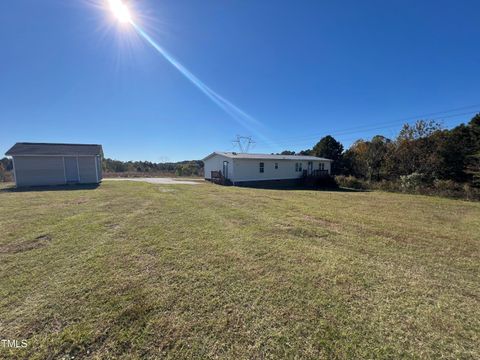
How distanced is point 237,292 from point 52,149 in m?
20.1

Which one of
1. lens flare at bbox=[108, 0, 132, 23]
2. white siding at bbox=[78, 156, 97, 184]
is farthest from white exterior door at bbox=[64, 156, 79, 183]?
lens flare at bbox=[108, 0, 132, 23]

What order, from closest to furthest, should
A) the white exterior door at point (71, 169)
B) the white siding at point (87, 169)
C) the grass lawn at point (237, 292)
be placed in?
the grass lawn at point (237, 292) < the white exterior door at point (71, 169) < the white siding at point (87, 169)

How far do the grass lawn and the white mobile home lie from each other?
13470mm

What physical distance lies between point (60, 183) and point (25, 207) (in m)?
10.6

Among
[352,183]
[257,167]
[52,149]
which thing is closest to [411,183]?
[352,183]

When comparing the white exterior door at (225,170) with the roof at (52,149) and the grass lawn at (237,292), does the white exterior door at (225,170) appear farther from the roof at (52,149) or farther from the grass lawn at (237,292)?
the grass lawn at (237,292)

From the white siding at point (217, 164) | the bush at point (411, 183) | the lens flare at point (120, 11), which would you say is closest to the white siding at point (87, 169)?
the white siding at point (217, 164)

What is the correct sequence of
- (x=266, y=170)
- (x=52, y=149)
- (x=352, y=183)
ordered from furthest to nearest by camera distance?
(x=266, y=170) < (x=352, y=183) < (x=52, y=149)

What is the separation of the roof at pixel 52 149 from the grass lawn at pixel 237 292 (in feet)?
45.0

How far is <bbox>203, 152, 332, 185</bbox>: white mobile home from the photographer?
18188mm

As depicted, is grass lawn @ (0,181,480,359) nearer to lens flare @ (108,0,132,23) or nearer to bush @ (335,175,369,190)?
lens flare @ (108,0,132,23)

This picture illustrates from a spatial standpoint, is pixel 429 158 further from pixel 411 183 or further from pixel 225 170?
pixel 225 170

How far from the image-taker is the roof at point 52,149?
14.6 metres

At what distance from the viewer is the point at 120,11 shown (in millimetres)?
6949
